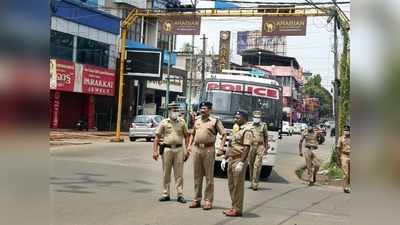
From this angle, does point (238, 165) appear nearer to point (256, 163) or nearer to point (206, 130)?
point (206, 130)

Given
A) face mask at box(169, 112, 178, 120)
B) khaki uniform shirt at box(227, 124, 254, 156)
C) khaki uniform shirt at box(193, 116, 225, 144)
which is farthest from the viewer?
face mask at box(169, 112, 178, 120)

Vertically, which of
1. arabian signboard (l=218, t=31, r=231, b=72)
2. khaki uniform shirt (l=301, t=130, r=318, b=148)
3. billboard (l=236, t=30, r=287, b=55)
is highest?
billboard (l=236, t=30, r=287, b=55)

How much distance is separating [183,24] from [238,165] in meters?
17.6

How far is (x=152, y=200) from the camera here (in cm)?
973

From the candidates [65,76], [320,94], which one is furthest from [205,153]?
[320,94]

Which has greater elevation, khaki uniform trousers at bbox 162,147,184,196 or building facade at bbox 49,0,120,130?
building facade at bbox 49,0,120,130

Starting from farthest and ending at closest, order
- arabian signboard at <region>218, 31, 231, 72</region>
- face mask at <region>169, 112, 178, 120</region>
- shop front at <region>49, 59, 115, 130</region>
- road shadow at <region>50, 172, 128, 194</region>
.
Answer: arabian signboard at <region>218, 31, 231, 72</region>, shop front at <region>49, 59, 115, 130</region>, road shadow at <region>50, 172, 128, 194</region>, face mask at <region>169, 112, 178, 120</region>

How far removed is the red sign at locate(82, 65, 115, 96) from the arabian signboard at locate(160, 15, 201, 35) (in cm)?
1038

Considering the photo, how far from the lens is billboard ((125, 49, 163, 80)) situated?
1411 inches

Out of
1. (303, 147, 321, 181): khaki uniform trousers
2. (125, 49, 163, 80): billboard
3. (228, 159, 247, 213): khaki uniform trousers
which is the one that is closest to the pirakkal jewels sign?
(303, 147, 321, 181): khaki uniform trousers

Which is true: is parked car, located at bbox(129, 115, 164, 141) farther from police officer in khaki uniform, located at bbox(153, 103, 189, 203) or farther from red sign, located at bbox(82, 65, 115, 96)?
police officer in khaki uniform, located at bbox(153, 103, 189, 203)

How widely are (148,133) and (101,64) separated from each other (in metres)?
9.91

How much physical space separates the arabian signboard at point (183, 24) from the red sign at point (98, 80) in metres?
10.4
